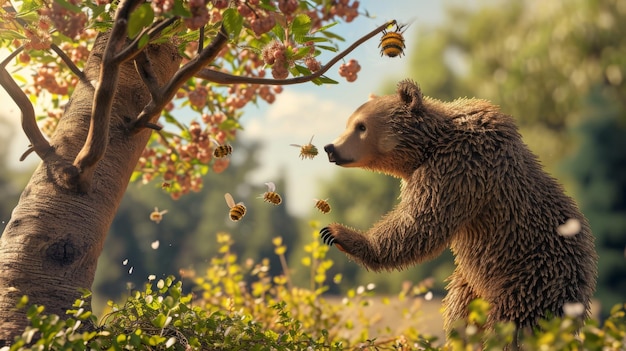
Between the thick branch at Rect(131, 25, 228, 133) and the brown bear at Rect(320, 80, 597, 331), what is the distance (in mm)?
987

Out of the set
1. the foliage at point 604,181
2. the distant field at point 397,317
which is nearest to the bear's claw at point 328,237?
the distant field at point 397,317

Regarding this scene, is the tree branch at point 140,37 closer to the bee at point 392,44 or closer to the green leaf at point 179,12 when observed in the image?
the green leaf at point 179,12

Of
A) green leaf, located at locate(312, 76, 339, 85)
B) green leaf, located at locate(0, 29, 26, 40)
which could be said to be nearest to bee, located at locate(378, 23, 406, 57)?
green leaf, located at locate(312, 76, 339, 85)

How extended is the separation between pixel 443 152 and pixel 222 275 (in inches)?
125

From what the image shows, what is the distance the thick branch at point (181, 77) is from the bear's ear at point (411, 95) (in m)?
1.04

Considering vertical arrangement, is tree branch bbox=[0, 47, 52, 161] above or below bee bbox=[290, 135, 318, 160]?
below

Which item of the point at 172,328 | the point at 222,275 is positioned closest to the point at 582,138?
the point at 222,275

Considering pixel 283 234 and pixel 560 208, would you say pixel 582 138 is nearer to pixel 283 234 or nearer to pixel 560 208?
pixel 560 208

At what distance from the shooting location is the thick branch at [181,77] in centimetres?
267

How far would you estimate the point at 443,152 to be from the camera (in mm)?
3107

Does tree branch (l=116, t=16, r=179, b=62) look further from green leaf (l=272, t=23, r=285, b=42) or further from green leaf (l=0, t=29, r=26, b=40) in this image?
green leaf (l=0, t=29, r=26, b=40)

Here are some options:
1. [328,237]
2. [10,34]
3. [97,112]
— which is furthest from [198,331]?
[10,34]

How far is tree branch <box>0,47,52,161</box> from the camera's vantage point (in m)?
3.14

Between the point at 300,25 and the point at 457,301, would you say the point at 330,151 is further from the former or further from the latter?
the point at 457,301
